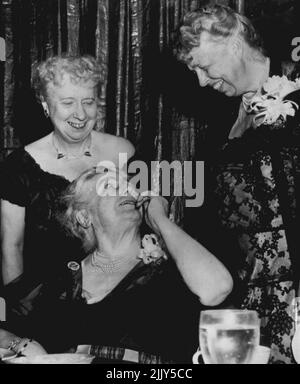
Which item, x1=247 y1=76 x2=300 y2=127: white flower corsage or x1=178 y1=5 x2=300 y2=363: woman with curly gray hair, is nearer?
x1=178 y1=5 x2=300 y2=363: woman with curly gray hair

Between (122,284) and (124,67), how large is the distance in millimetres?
814

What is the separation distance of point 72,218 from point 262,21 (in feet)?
3.32

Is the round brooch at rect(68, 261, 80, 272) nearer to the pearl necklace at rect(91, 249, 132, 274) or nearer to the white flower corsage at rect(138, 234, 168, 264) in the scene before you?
the pearl necklace at rect(91, 249, 132, 274)

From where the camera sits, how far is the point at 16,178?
2648 mm

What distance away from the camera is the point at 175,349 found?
244 centimetres

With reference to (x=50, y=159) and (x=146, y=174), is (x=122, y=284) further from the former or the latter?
(x=50, y=159)

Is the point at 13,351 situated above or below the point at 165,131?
below

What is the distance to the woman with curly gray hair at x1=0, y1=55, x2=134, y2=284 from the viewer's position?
2635 millimetres

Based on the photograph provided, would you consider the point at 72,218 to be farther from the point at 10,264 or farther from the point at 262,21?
the point at 262,21

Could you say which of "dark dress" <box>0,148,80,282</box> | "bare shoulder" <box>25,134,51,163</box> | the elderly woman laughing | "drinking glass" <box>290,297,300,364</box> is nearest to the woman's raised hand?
the elderly woman laughing

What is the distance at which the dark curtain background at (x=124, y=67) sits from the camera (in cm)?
267

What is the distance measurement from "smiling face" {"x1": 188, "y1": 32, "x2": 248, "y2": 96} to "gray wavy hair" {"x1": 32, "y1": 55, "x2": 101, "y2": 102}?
36 cm

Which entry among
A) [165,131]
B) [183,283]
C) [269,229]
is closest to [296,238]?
[269,229]

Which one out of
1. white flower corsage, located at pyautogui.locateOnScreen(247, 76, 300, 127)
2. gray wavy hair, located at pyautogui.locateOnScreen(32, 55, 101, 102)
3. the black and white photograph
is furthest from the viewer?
gray wavy hair, located at pyautogui.locateOnScreen(32, 55, 101, 102)
